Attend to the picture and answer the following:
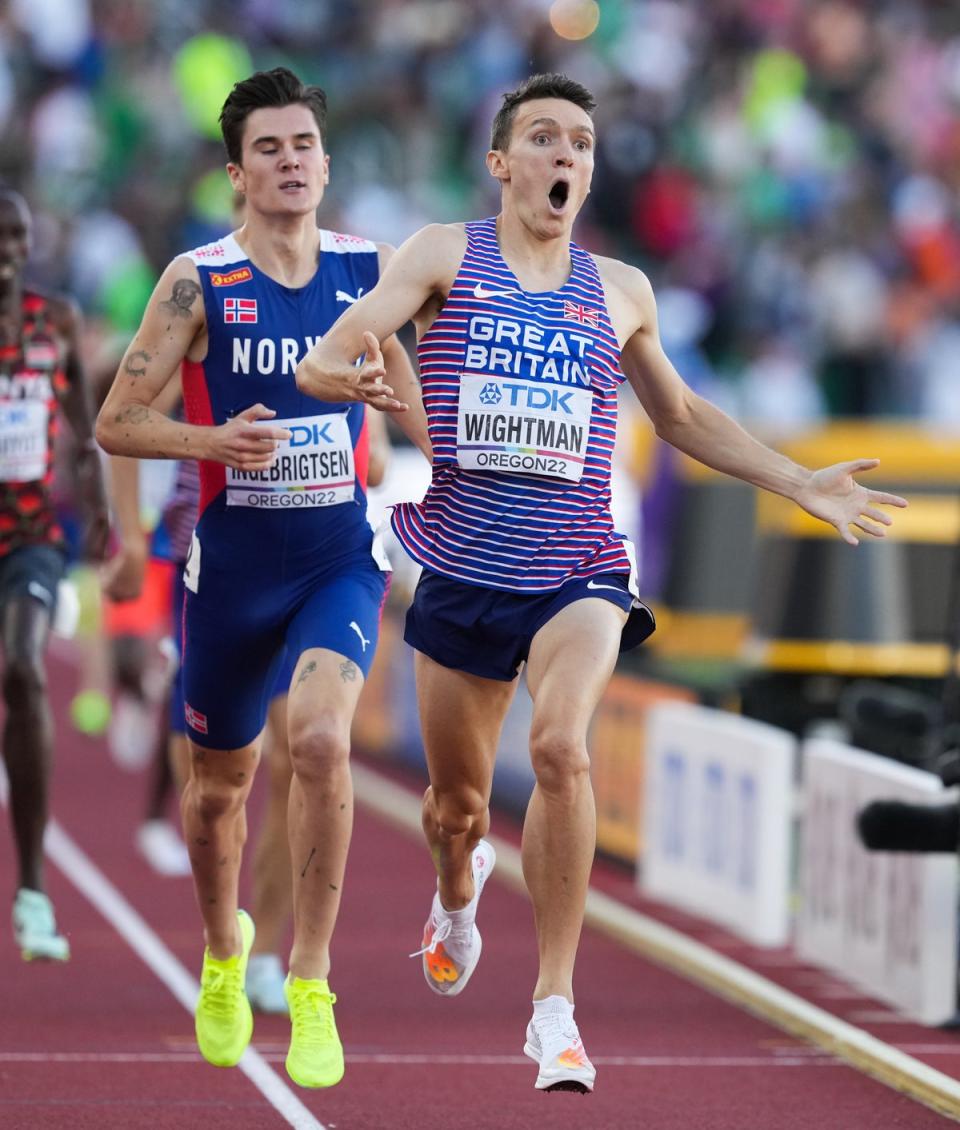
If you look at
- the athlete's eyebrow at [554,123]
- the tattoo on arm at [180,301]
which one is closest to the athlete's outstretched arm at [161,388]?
the tattoo on arm at [180,301]

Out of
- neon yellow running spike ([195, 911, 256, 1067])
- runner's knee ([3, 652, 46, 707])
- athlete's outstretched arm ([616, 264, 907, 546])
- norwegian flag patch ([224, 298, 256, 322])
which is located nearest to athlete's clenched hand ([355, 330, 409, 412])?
norwegian flag patch ([224, 298, 256, 322])

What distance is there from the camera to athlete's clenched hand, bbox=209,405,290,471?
6184mm

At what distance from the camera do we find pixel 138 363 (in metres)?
6.52

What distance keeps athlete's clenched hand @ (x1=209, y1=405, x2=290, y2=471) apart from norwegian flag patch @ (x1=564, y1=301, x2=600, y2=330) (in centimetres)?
77

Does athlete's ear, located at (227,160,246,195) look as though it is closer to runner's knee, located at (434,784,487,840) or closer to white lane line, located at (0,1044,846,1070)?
runner's knee, located at (434,784,487,840)

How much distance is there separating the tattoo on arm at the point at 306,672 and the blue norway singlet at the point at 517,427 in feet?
1.26

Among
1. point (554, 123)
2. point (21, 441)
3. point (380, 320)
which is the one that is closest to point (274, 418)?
point (380, 320)

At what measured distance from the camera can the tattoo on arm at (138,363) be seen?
6520 mm

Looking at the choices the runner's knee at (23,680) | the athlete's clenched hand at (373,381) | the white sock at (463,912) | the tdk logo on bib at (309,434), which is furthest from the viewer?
the runner's knee at (23,680)

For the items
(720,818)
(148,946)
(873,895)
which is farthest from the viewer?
(720,818)

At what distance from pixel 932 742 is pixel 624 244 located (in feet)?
48.1

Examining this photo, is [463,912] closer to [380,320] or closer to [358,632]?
[358,632]

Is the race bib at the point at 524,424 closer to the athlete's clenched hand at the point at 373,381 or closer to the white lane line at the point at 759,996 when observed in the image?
the athlete's clenched hand at the point at 373,381

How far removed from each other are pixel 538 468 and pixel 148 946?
4394mm
